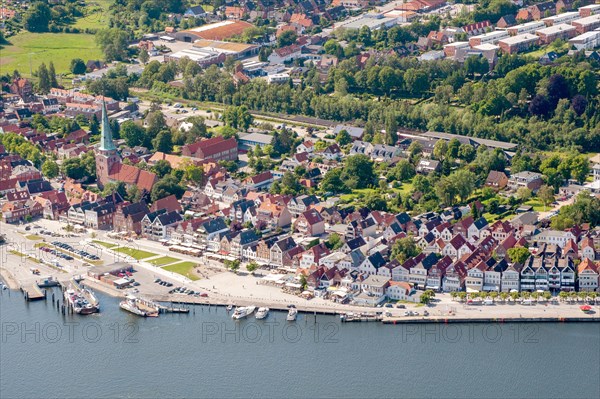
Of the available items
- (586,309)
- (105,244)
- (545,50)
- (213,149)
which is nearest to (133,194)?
(105,244)

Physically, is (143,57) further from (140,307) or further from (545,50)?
(140,307)

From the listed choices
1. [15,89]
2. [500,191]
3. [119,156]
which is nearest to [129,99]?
[15,89]

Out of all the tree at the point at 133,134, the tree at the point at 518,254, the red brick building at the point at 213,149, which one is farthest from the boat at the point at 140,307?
the tree at the point at 133,134

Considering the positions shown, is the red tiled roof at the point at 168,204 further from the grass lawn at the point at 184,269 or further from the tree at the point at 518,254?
the tree at the point at 518,254

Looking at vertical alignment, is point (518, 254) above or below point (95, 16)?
below

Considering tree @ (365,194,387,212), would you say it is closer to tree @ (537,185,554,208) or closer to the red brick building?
tree @ (537,185,554,208)

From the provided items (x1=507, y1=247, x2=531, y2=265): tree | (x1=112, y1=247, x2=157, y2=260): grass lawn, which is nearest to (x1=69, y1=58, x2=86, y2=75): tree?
(x1=112, y1=247, x2=157, y2=260): grass lawn
